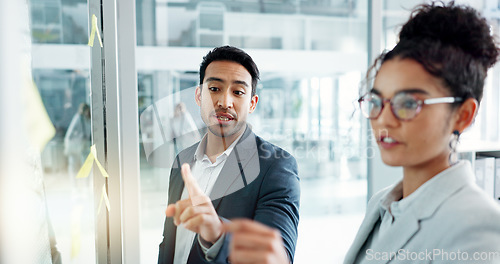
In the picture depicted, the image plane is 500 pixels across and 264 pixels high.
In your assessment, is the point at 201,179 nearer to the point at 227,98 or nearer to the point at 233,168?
the point at 233,168

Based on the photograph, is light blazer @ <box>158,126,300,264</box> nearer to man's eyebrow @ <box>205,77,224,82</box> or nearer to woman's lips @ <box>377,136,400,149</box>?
man's eyebrow @ <box>205,77,224,82</box>

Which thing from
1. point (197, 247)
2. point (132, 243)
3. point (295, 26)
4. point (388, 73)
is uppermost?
point (295, 26)

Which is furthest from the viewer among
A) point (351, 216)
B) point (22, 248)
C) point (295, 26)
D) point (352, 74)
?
point (295, 26)

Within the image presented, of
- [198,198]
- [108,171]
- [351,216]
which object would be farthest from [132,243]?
[198,198]

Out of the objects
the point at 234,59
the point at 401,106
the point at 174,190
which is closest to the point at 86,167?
the point at 174,190

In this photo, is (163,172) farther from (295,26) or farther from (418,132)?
(295,26)

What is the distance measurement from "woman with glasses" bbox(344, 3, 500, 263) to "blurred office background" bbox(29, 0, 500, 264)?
0.26 meters

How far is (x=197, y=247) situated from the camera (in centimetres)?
82

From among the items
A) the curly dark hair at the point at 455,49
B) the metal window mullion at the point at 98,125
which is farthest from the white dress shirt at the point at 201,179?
the metal window mullion at the point at 98,125

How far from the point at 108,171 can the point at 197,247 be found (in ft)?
2.53

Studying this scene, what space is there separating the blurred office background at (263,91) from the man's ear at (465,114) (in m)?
0.30

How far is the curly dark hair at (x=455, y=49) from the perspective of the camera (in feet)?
1.92

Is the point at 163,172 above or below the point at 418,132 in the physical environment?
below

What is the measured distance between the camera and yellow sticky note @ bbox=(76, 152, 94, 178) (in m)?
1.18
